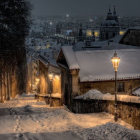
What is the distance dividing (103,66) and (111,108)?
6082mm

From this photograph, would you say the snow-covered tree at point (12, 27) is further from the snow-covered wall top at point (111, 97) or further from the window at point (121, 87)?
the window at point (121, 87)

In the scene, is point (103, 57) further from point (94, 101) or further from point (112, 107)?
point (112, 107)

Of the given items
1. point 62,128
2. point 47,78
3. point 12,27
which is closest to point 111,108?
point 62,128

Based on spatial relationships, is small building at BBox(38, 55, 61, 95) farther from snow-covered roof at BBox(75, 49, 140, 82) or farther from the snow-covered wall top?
the snow-covered wall top

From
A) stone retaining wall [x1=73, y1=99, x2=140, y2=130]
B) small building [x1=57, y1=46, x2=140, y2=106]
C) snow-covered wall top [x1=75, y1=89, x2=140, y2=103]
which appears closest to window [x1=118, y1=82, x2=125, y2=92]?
small building [x1=57, y1=46, x2=140, y2=106]

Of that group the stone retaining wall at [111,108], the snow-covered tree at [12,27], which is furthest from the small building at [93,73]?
the snow-covered tree at [12,27]

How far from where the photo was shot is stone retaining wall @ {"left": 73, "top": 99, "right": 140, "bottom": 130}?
11742 millimetres

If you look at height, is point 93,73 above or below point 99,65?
below

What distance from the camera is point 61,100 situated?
72.1 feet

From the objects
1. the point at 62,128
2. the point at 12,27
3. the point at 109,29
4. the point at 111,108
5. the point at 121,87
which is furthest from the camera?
the point at 109,29

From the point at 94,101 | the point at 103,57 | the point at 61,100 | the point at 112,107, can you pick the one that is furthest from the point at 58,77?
the point at 112,107

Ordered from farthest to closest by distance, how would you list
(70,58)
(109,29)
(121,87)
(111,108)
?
(109,29) < (121,87) < (70,58) < (111,108)

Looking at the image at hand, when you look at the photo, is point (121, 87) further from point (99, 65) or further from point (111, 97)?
point (111, 97)

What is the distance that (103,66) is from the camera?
19391 mm
